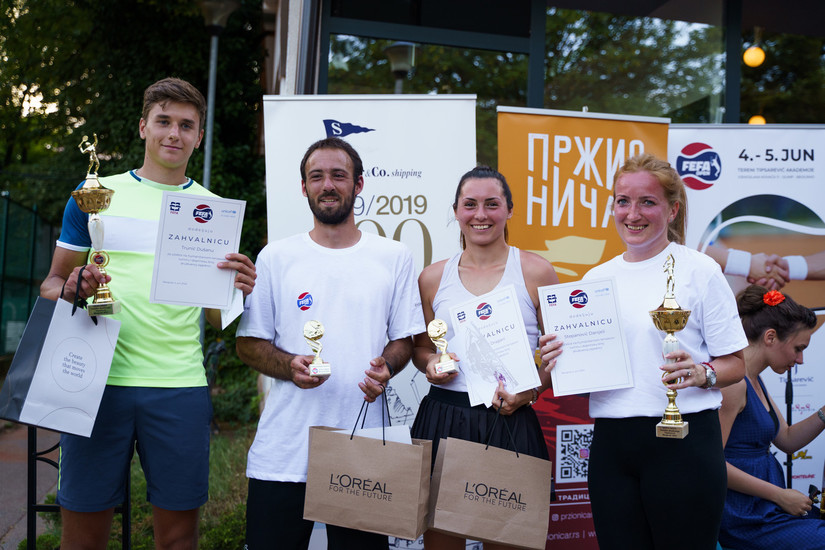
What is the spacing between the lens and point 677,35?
19.2 feet

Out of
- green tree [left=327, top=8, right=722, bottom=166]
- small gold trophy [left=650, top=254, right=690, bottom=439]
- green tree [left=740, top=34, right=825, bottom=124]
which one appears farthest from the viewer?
green tree [left=740, top=34, right=825, bottom=124]

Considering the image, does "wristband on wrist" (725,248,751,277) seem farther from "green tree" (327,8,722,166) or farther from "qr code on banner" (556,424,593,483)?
"green tree" (327,8,722,166)

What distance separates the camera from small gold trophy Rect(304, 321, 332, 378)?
87.4 inches

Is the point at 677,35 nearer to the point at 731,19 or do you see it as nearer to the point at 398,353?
the point at 731,19

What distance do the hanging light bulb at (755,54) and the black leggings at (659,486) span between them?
544 cm

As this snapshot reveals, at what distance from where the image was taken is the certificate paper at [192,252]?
92.7 inches

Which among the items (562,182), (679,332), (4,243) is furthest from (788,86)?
(4,243)

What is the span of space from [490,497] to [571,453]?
1647mm

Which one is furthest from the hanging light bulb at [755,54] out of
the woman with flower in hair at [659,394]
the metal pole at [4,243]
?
the metal pole at [4,243]

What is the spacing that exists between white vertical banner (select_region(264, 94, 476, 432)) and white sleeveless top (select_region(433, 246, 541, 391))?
1204 millimetres

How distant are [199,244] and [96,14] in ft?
30.5

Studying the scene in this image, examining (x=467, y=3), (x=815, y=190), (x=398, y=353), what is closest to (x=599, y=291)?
(x=398, y=353)

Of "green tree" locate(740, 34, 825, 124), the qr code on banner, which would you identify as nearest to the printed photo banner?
the qr code on banner

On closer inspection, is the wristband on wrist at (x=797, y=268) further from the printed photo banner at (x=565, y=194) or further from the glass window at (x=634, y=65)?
the glass window at (x=634, y=65)
